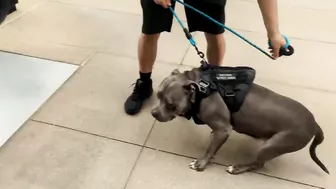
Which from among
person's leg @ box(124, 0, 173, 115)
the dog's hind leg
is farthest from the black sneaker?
the dog's hind leg

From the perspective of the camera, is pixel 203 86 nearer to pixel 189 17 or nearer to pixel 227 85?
pixel 227 85

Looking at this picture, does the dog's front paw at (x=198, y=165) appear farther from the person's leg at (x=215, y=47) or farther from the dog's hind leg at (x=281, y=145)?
the person's leg at (x=215, y=47)

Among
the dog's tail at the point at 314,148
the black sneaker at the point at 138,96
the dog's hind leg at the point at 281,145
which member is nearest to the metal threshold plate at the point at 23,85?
the black sneaker at the point at 138,96

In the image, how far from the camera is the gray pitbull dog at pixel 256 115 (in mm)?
1563

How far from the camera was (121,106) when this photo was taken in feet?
6.82

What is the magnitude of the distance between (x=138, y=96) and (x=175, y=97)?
501 millimetres

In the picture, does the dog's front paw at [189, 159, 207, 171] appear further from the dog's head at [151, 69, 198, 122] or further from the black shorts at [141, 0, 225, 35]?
the black shorts at [141, 0, 225, 35]

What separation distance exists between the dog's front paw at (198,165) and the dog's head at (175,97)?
23 cm

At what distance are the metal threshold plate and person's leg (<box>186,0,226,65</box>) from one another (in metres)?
A: 0.80

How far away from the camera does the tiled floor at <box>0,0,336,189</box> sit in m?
1.68

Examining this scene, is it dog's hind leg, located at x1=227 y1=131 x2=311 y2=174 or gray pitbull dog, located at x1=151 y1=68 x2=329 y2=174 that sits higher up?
gray pitbull dog, located at x1=151 y1=68 x2=329 y2=174

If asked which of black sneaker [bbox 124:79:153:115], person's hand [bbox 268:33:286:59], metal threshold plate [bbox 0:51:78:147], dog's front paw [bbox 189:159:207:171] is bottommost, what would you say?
dog's front paw [bbox 189:159:207:171]

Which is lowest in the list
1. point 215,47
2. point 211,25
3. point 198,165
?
point 198,165

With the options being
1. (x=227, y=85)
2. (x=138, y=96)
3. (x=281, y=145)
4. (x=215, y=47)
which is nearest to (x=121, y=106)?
(x=138, y=96)
